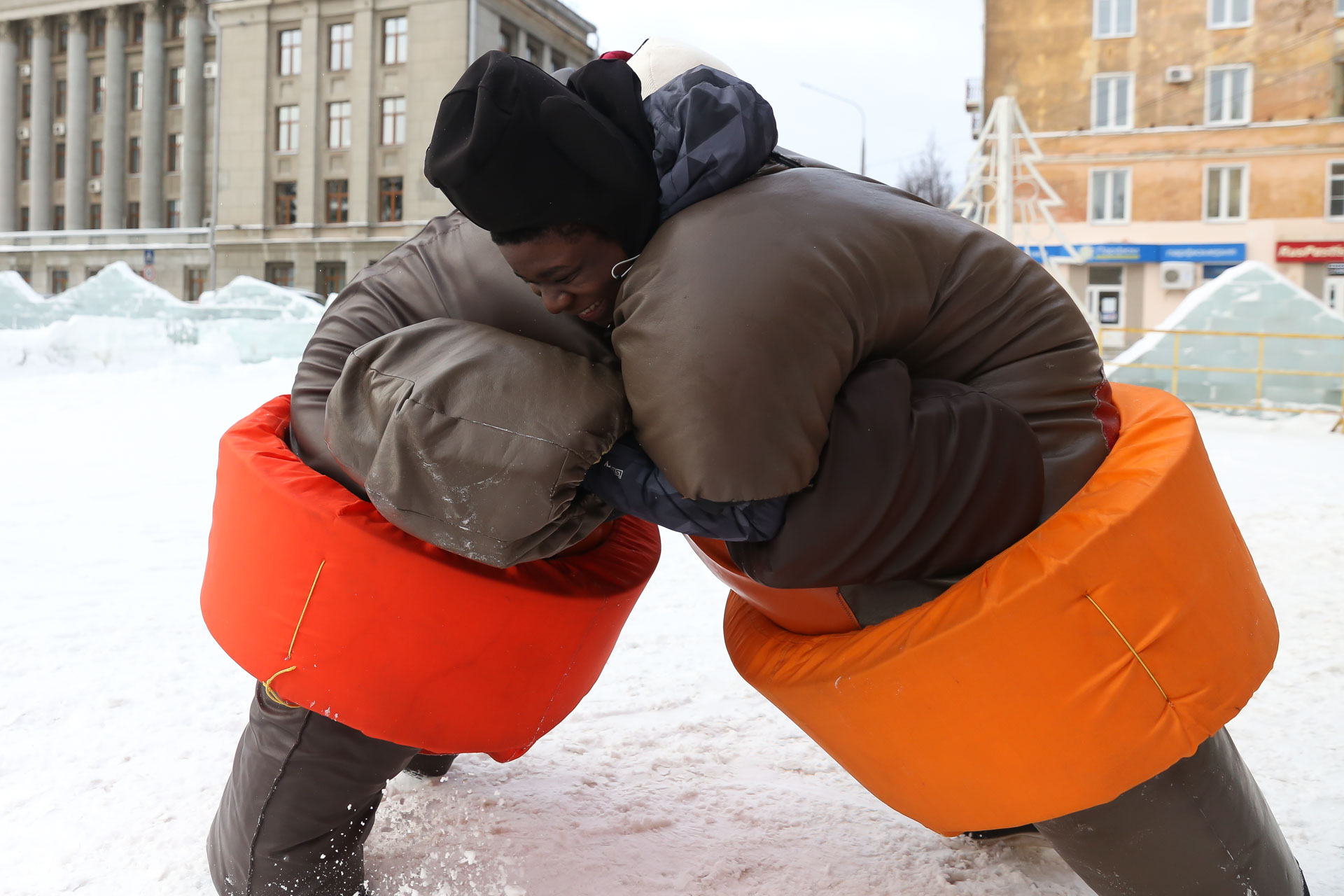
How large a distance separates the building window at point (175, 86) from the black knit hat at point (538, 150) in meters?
43.7

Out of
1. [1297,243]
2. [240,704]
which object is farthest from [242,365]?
[1297,243]

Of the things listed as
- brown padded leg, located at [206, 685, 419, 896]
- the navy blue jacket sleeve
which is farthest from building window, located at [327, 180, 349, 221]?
the navy blue jacket sleeve

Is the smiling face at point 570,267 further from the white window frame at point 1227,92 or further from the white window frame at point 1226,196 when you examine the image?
the white window frame at point 1227,92

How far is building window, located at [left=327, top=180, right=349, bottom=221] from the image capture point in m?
30.7

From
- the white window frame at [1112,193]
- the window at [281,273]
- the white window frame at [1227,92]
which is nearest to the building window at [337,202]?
the window at [281,273]

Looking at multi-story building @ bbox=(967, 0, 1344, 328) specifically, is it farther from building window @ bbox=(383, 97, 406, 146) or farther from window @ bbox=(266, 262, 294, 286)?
window @ bbox=(266, 262, 294, 286)

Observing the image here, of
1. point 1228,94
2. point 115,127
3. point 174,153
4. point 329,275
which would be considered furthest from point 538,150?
point 115,127

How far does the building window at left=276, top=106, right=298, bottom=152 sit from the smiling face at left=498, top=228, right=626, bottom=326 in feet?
109

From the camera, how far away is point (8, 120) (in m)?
41.2

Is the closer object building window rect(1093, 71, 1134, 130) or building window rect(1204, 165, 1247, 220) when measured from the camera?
building window rect(1204, 165, 1247, 220)

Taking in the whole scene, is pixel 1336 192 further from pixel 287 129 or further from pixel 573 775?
pixel 287 129

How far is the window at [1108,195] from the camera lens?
24.5 meters

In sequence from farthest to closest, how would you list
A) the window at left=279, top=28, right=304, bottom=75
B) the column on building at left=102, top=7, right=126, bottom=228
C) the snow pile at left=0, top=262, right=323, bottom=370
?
1. the column on building at left=102, top=7, right=126, bottom=228
2. the window at left=279, top=28, right=304, bottom=75
3. the snow pile at left=0, top=262, right=323, bottom=370

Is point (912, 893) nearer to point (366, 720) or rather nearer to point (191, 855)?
point (366, 720)
